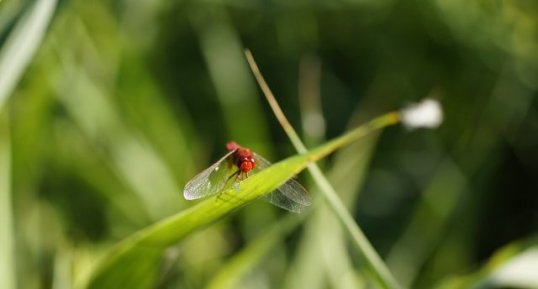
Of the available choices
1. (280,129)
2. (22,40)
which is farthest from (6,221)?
(280,129)

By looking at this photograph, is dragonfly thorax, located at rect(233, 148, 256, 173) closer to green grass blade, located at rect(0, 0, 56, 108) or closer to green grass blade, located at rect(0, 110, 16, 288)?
green grass blade, located at rect(0, 0, 56, 108)

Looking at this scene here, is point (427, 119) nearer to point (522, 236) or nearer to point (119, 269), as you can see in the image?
point (119, 269)

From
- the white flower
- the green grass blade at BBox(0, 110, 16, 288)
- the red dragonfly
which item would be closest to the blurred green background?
the green grass blade at BBox(0, 110, 16, 288)

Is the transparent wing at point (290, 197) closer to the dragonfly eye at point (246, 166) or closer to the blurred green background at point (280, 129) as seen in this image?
the dragonfly eye at point (246, 166)

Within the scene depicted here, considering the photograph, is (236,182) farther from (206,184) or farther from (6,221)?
(6,221)

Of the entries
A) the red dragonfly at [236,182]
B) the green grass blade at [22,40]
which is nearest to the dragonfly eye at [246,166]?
the red dragonfly at [236,182]

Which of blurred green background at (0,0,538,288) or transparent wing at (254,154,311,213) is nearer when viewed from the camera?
transparent wing at (254,154,311,213)
